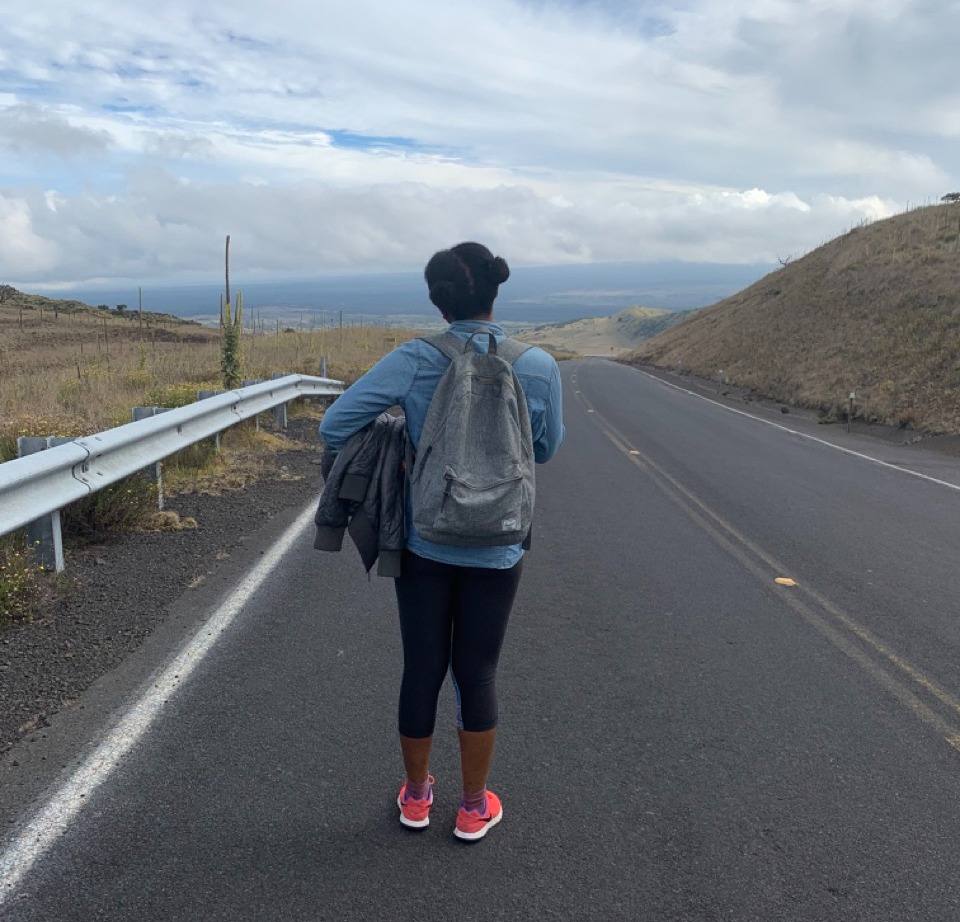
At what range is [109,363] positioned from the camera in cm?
2153

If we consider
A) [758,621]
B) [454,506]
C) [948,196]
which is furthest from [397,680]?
[948,196]

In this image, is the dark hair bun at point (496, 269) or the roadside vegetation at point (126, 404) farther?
the roadside vegetation at point (126, 404)

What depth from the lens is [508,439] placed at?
3.01 m

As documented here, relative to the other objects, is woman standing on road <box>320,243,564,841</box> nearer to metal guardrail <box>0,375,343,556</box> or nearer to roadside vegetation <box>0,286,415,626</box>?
metal guardrail <box>0,375,343,556</box>

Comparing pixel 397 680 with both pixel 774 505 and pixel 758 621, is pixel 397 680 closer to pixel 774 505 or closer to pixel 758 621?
pixel 758 621

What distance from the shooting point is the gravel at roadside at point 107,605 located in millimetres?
4309

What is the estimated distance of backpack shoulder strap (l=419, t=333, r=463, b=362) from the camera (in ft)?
10.2

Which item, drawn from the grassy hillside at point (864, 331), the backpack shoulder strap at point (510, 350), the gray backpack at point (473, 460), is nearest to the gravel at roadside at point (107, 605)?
the gray backpack at point (473, 460)

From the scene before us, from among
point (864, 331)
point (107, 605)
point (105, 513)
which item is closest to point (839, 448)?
point (105, 513)

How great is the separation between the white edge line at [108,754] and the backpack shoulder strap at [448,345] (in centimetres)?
210

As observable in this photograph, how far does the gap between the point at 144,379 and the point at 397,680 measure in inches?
537

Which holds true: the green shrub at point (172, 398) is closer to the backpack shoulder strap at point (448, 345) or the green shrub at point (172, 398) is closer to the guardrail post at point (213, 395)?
the guardrail post at point (213, 395)

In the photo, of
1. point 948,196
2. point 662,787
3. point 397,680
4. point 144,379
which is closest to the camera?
point 662,787

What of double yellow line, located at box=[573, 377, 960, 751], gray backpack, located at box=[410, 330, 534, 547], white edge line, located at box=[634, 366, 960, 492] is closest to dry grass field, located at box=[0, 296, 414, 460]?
gray backpack, located at box=[410, 330, 534, 547]
